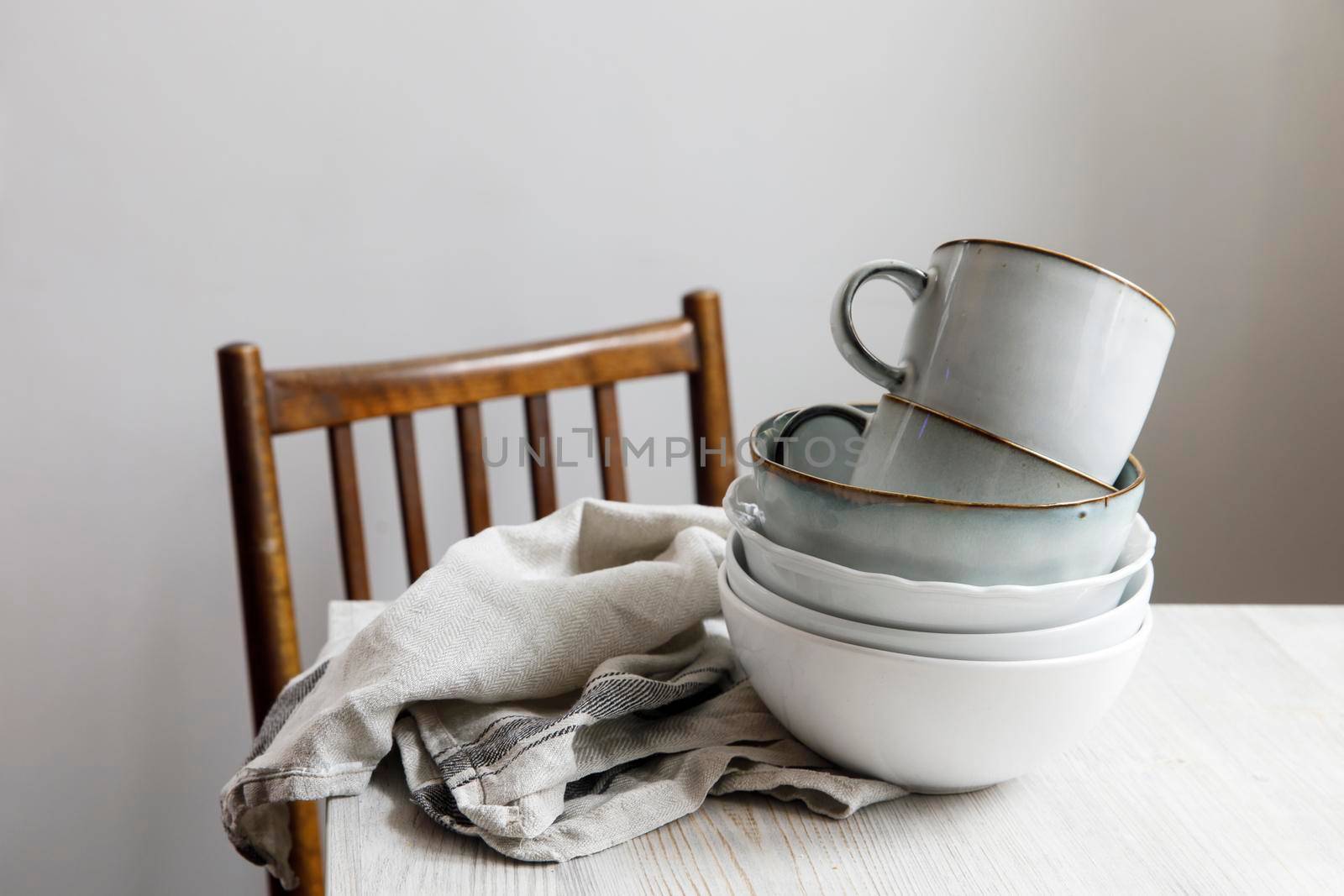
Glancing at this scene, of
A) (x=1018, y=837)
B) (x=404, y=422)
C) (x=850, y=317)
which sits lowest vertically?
(x=1018, y=837)

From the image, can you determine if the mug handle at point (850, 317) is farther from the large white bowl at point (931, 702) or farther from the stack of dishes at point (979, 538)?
the large white bowl at point (931, 702)

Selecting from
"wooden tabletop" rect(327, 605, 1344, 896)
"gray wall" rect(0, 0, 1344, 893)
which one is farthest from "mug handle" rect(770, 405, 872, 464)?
"gray wall" rect(0, 0, 1344, 893)

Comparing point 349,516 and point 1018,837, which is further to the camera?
point 349,516

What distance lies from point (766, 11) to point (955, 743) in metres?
0.97

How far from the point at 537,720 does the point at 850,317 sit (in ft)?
0.76

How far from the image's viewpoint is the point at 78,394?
1.17 metres

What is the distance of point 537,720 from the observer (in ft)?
1.72

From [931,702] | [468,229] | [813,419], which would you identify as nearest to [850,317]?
[813,419]

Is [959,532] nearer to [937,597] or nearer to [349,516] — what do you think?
[937,597]

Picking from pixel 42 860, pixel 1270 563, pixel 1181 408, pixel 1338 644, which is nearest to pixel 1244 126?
pixel 1181 408

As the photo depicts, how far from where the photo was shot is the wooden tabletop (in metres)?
0.46

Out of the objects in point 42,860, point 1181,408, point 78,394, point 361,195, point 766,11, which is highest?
point 766,11

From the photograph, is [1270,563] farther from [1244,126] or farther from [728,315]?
[728,315]

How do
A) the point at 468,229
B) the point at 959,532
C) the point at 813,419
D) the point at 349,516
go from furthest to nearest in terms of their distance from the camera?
the point at 468,229
the point at 349,516
the point at 813,419
the point at 959,532
